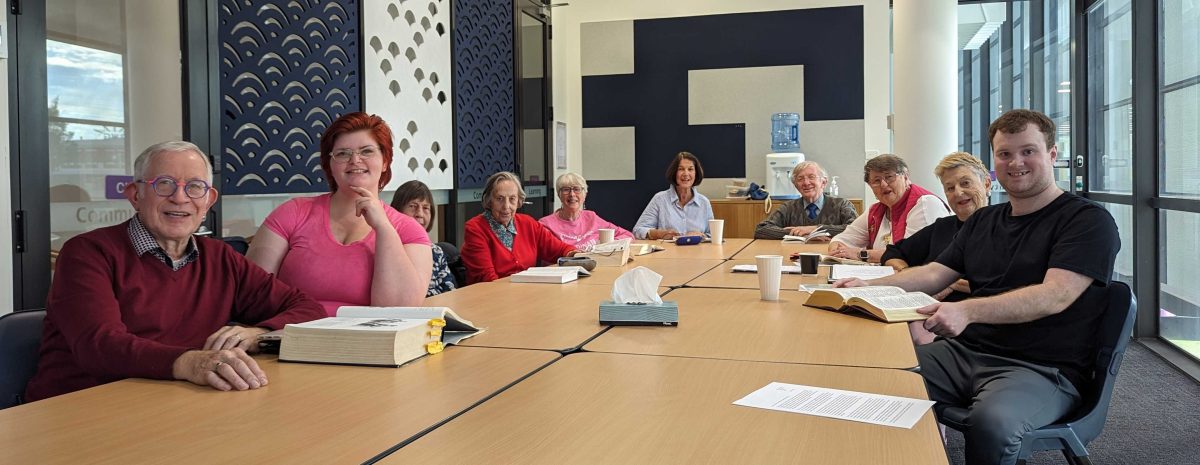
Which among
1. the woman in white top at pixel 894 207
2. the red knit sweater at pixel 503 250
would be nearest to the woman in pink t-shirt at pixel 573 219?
the red knit sweater at pixel 503 250

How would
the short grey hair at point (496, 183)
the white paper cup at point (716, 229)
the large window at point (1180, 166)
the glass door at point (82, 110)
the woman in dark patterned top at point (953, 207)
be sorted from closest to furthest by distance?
the glass door at point (82, 110) < the woman in dark patterned top at point (953, 207) < the short grey hair at point (496, 183) < the large window at point (1180, 166) < the white paper cup at point (716, 229)

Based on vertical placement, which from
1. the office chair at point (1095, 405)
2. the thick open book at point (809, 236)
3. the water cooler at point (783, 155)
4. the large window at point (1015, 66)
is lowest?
the office chair at point (1095, 405)

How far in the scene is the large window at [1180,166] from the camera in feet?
14.5

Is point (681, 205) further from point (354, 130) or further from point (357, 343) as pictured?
point (357, 343)

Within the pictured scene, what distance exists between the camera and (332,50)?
15.4ft

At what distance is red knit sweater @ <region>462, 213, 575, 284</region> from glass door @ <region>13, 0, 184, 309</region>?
1.40m

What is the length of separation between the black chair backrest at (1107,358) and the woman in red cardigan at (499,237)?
2569 mm

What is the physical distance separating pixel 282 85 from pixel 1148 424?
4352 millimetres

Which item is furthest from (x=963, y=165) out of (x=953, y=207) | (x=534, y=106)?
(x=534, y=106)

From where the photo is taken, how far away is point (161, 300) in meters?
1.97

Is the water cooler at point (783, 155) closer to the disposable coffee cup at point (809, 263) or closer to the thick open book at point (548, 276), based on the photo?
the disposable coffee cup at point (809, 263)

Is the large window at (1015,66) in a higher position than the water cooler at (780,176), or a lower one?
higher

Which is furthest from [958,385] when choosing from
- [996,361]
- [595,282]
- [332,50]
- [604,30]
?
[604,30]

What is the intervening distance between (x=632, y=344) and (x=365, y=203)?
3.24ft
